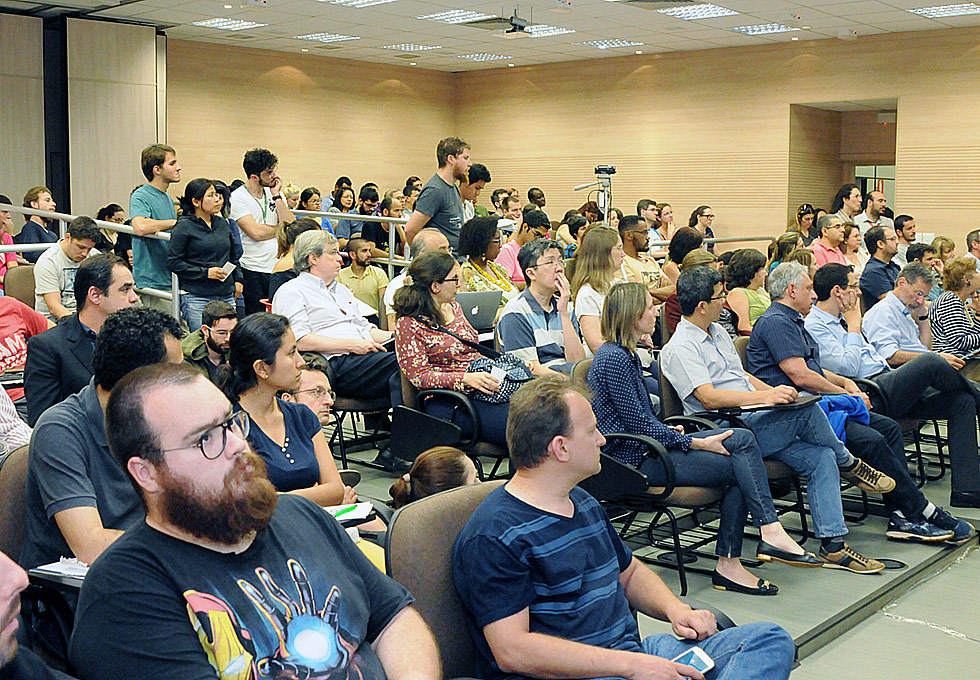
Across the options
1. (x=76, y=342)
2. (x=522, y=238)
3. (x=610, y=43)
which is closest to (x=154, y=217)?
(x=76, y=342)

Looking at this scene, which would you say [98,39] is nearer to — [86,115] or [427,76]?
[86,115]

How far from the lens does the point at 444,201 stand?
6.11 metres

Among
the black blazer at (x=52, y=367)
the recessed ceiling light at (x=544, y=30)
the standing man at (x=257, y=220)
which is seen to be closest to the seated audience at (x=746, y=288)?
the standing man at (x=257, y=220)

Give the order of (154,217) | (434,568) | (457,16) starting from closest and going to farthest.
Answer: (434,568), (154,217), (457,16)

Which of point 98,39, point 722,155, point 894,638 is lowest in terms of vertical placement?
point 894,638

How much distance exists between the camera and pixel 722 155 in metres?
14.7

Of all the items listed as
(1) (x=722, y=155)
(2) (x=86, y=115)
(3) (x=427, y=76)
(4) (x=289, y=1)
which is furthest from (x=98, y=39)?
(1) (x=722, y=155)

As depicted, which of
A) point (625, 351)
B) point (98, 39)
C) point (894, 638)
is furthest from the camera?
point (98, 39)

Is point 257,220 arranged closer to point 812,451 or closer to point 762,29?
point 812,451

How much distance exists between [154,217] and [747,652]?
5.00m

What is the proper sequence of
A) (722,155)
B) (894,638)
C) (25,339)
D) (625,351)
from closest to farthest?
(894,638)
(625,351)
(25,339)
(722,155)

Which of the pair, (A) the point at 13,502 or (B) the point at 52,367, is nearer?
(A) the point at 13,502

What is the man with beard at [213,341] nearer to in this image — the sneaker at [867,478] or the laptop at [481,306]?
the laptop at [481,306]

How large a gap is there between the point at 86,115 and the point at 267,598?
11.8m
